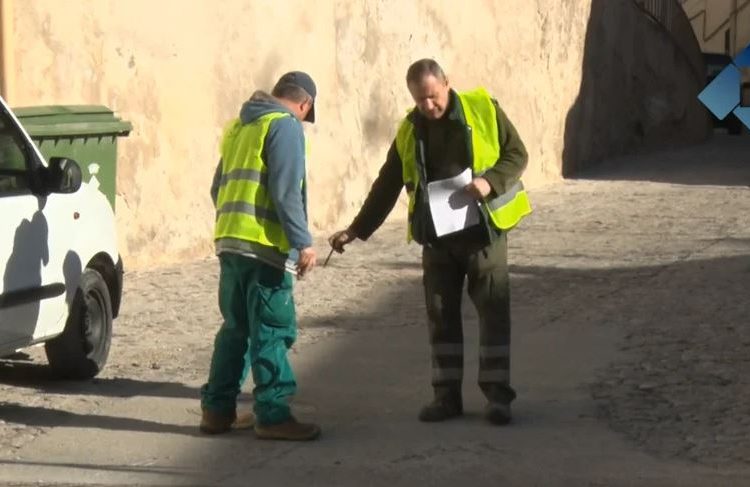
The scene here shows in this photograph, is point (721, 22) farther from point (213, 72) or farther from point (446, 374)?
point (446, 374)

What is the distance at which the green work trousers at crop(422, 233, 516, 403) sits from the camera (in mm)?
7602

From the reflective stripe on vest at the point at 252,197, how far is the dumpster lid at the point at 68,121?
136 inches

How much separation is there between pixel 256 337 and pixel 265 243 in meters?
0.41

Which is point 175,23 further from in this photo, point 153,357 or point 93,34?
point 153,357

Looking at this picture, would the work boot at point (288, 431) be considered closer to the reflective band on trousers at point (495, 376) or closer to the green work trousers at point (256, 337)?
the green work trousers at point (256, 337)

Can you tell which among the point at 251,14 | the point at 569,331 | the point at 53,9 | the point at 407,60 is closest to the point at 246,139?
the point at 569,331

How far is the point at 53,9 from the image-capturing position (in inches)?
468

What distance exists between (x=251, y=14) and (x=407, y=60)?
8.87 ft

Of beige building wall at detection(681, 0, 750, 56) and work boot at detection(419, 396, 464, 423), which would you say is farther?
beige building wall at detection(681, 0, 750, 56)

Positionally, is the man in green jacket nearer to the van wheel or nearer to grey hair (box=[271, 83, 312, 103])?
grey hair (box=[271, 83, 312, 103])

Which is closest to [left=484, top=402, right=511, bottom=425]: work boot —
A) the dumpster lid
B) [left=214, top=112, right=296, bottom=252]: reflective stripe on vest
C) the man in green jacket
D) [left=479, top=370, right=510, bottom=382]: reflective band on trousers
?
the man in green jacket

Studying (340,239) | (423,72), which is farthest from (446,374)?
(423,72)

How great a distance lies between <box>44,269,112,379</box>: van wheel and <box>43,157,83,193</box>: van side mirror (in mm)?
631

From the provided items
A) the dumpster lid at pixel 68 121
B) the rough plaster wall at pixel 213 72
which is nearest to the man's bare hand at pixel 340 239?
the dumpster lid at pixel 68 121
